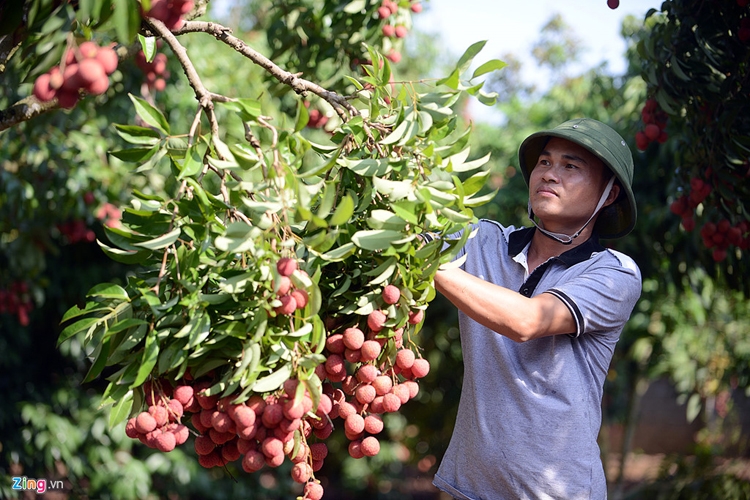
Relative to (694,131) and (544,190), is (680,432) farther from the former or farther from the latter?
(544,190)

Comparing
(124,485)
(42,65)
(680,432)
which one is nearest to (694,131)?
(42,65)

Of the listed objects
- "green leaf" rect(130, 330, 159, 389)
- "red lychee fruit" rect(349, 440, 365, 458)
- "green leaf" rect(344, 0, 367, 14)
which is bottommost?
→ "red lychee fruit" rect(349, 440, 365, 458)

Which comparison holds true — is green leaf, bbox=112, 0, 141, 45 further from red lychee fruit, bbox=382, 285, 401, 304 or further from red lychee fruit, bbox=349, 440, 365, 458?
red lychee fruit, bbox=349, 440, 365, 458

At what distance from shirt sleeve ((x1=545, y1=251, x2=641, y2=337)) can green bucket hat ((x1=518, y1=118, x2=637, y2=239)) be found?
0.17m

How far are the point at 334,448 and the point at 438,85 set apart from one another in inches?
198

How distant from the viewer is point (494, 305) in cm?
135

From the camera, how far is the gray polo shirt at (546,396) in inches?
58.1

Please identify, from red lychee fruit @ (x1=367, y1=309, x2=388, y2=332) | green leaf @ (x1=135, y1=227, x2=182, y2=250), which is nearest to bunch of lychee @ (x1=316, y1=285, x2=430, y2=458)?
red lychee fruit @ (x1=367, y1=309, x2=388, y2=332)

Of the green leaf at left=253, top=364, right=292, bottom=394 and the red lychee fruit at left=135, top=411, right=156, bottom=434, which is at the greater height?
the green leaf at left=253, top=364, right=292, bottom=394

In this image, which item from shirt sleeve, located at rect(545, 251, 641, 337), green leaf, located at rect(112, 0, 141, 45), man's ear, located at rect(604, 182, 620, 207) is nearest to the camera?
green leaf, located at rect(112, 0, 141, 45)

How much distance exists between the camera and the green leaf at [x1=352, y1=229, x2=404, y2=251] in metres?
1.09

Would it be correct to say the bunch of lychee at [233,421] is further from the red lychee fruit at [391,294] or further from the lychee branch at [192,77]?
the lychee branch at [192,77]

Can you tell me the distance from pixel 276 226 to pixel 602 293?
2.61ft

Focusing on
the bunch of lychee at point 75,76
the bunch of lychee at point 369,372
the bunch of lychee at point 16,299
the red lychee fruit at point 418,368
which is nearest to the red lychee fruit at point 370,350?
the bunch of lychee at point 369,372
